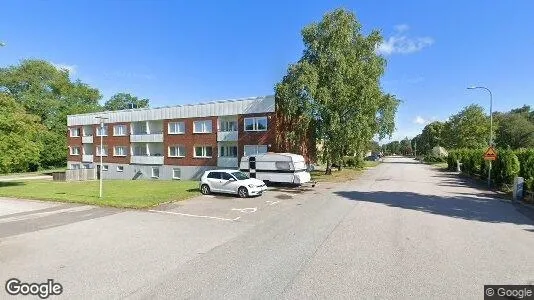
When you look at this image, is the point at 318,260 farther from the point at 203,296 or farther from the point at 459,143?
the point at 459,143

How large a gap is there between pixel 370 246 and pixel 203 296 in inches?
207

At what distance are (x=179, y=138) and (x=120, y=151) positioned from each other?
1179 cm

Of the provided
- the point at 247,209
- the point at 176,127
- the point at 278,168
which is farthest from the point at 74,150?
the point at 247,209

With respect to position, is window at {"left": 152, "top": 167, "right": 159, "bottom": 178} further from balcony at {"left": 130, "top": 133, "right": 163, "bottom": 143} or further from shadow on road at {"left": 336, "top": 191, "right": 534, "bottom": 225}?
shadow on road at {"left": 336, "top": 191, "right": 534, "bottom": 225}

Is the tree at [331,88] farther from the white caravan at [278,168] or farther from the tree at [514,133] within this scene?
the tree at [514,133]

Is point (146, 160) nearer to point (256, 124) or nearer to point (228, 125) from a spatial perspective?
point (228, 125)

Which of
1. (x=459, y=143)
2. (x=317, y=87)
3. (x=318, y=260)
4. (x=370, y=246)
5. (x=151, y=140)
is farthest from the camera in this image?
(x=459, y=143)

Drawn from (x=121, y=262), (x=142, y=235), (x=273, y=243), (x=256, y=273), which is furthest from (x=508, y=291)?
(x=142, y=235)

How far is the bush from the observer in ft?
77.0

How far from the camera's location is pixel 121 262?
8453 millimetres

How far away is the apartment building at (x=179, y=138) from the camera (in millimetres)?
33719

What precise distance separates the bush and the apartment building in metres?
18.5

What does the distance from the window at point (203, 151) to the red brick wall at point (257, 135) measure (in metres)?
4.24

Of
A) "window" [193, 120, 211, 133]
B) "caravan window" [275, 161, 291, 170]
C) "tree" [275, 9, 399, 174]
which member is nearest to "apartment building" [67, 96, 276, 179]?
"window" [193, 120, 211, 133]
